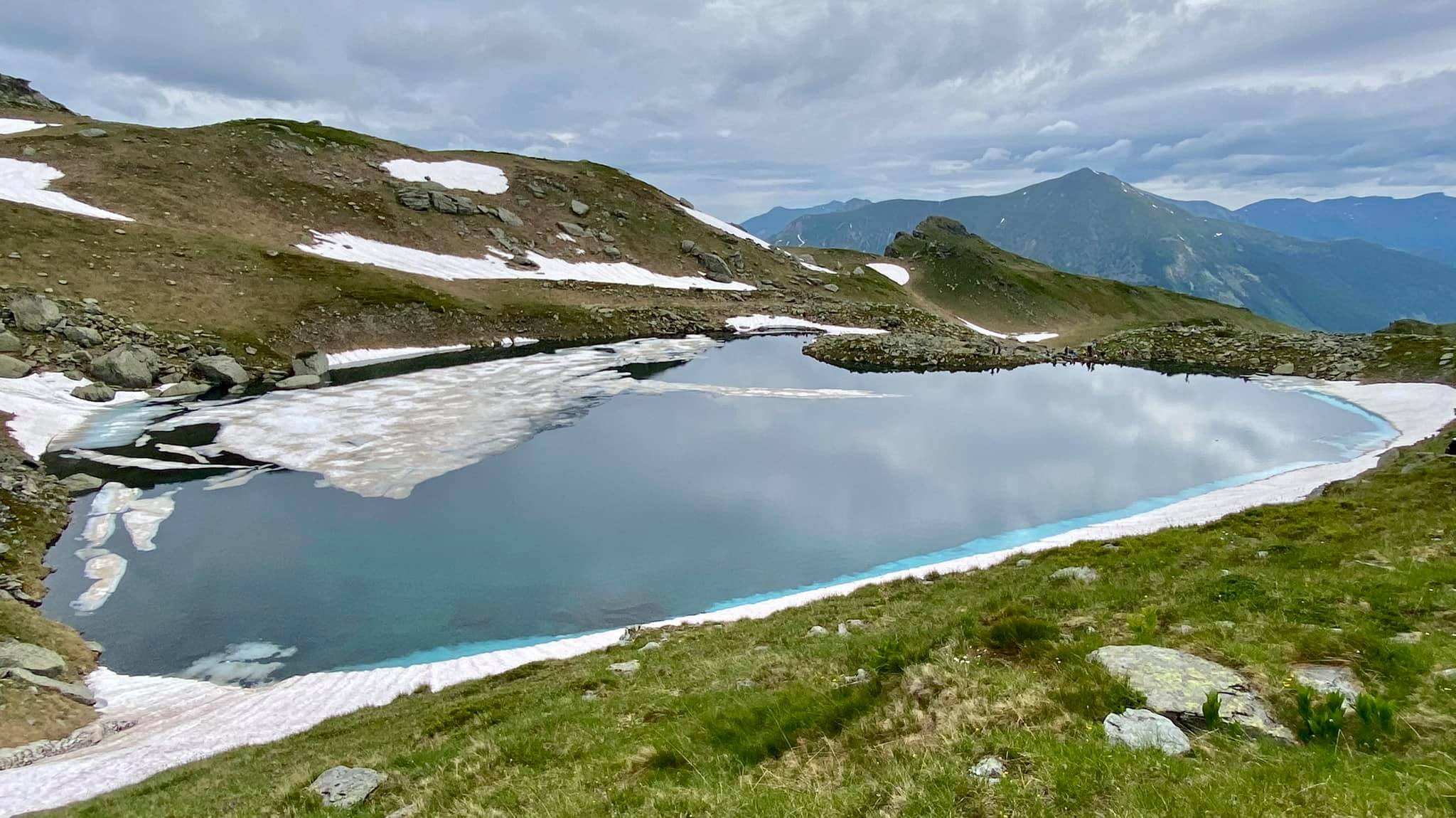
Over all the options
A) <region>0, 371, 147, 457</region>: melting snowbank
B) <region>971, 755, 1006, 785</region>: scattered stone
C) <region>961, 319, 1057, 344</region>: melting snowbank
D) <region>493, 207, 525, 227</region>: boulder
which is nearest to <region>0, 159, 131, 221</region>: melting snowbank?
<region>0, 371, 147, 457</region>: melting snowbank

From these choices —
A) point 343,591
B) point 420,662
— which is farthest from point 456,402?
point 420,662

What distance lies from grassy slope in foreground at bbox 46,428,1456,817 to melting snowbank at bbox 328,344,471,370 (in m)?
60.1

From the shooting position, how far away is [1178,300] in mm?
165000

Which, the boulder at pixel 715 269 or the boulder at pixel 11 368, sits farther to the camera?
the boulder at pixel 715 269

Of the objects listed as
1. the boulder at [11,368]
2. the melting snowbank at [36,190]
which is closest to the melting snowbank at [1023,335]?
the boulder at [11,368]

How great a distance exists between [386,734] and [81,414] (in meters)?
48.8

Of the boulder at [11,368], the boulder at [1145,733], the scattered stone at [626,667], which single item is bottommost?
the scattered stone at [626,667]

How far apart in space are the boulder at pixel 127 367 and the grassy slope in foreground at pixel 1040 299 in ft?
428

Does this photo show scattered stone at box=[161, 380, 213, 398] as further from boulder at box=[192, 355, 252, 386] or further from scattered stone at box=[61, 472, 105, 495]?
scattered stone at box=[61, 472, 105, 495]

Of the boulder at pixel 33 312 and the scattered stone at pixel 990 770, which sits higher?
the boulder at pixel 33 312

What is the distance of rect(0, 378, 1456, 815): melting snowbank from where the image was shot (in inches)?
614

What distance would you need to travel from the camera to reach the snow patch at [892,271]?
155125 mm

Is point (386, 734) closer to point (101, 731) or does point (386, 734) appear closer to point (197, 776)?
point (197, 776)

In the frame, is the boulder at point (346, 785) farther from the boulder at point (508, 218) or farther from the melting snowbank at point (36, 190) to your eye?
the boulder at point (508, 218)
